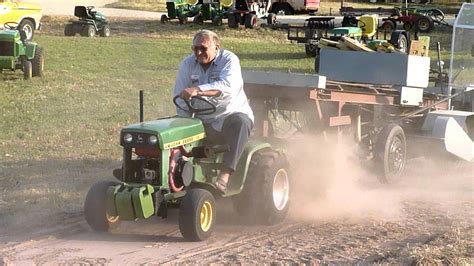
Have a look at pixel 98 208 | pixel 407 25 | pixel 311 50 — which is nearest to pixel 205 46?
pixel 98 208

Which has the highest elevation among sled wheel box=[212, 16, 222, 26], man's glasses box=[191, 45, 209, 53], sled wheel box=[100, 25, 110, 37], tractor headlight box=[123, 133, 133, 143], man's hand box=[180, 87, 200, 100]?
man's glasses box=[191, 45, 209, 53]

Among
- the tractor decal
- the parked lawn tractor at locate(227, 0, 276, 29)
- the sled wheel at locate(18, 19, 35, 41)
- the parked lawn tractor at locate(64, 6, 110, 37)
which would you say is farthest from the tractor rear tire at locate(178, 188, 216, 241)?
the parked lawn tractor at locate(227, 0, 276, 29)

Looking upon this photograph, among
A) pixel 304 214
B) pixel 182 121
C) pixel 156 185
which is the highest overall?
pixel 182 121

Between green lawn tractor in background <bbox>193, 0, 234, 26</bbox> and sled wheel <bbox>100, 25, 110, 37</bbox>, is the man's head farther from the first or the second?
green lawn tractor in background <bbox>193, 0, 234, 26</bbox>

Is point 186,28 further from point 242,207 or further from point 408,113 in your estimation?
point 242,207

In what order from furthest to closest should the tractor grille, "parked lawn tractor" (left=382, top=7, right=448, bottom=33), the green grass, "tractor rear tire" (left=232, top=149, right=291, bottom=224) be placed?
"parked lawn tractor" (left=382, top=7, right=448, bottom=33), the tractor grille, the green grass, "tractor rear tire" (left=232, top=149, right=291, bottom=224)

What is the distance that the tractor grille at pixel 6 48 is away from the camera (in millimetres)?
16953

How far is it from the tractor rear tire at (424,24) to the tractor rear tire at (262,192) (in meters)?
26.6

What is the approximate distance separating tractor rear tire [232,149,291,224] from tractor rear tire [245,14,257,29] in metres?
26.5

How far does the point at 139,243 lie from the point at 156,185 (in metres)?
0.50

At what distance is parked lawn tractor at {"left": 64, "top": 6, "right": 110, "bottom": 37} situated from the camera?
94.4 feet

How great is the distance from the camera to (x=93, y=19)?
29547 millimetres

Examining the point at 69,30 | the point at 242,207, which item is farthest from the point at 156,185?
the point at 69,30

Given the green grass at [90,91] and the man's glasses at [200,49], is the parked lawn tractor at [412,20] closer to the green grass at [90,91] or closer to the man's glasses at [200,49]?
the green grass at [90,91]
